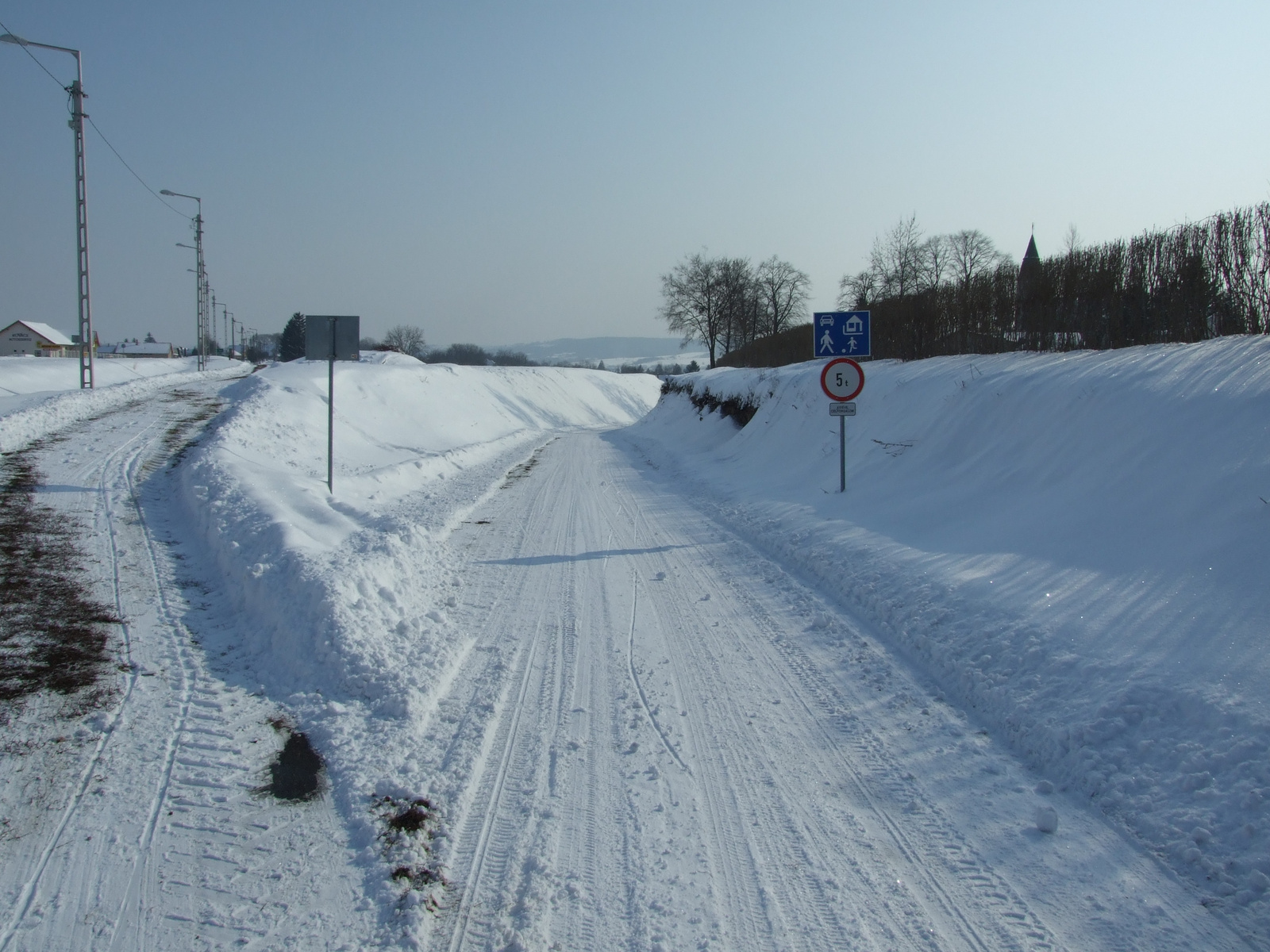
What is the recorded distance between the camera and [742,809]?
384 centimetres

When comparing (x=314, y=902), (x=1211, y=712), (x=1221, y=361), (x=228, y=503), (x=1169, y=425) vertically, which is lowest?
(x=314, y=902)

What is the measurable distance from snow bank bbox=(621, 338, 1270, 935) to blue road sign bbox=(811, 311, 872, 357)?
206cm

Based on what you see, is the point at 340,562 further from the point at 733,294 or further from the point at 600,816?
the point at 733,294

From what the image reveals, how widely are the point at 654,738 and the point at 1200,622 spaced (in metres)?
3.85

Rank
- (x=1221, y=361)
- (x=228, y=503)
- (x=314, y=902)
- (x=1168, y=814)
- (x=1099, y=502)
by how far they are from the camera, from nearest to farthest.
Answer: (x=314, y=902), (x=1168, y=814), (x=1099, y=502), (x=1221, y=361), (x=228, y=503)

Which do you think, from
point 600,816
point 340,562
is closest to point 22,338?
point 340,562

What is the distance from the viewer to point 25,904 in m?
3.06

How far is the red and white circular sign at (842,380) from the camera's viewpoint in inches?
448

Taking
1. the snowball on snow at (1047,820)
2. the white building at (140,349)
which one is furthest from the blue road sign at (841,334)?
the white building at (140,349)

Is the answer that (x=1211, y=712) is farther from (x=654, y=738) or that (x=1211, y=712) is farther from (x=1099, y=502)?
(x=1099, y=502)

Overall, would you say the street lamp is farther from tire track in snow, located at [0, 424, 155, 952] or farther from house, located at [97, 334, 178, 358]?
house, located at [97, 334, 178, 358]

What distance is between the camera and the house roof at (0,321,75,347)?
335ft

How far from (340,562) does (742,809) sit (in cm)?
488

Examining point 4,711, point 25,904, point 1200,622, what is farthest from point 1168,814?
point 4,711
